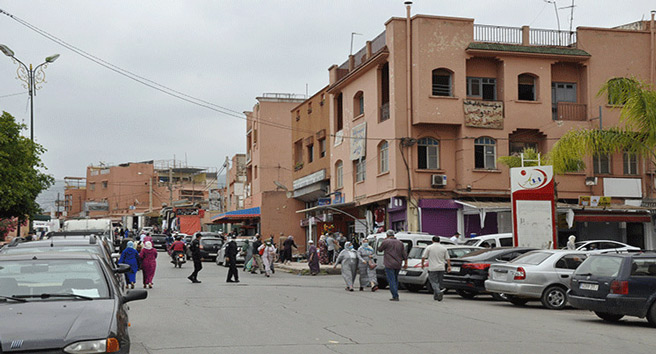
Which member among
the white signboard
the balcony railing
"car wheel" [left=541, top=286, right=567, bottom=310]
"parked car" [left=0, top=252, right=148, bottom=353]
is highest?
the balcony railing

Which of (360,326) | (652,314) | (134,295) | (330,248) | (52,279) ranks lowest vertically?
(360,326)

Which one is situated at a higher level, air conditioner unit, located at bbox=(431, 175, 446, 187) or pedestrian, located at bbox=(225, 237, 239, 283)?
air conditioner unit, located at bbox=(431, 175, 446, 187)

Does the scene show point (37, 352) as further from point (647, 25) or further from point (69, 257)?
point (647, 25)

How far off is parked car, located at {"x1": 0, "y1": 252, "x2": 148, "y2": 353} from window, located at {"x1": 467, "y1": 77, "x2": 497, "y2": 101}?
28.6m

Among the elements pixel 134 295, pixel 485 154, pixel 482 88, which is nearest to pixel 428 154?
pixel 485 154

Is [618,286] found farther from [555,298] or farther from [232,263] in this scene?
[232,263]

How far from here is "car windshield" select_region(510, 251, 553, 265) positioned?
17656 mm

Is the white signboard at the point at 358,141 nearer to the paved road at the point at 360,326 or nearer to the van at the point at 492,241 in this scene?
the van at the point at 492,241

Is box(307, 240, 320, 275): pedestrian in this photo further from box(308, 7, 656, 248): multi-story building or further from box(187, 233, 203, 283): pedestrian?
box(187, 233, 203, 283): pedestrian

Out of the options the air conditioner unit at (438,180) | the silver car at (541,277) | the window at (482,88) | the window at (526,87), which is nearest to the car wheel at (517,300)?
the silver car at (541,277)

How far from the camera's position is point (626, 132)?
24312 mm

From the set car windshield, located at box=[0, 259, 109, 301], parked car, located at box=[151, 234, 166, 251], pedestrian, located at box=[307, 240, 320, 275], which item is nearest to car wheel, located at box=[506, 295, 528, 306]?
car windshield, located at box=[0, 259, 109, 301]

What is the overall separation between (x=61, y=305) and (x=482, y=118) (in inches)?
1144

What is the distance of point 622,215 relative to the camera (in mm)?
35344
